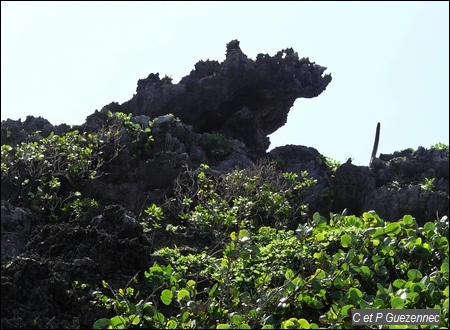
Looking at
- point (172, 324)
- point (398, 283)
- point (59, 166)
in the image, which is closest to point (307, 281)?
point (398, 283)

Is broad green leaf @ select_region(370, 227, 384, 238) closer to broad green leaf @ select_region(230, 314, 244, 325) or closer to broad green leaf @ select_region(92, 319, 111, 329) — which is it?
broad green leaf @ select_region(230, 314, 244, 325)

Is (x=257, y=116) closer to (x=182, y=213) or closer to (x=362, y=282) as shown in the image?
(x=182, y=213)

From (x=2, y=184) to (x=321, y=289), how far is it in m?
9.25

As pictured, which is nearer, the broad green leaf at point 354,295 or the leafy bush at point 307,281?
the leafy bush at point 307,281

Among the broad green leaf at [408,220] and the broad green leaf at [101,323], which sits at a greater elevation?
the broad green leaf at [408,220]

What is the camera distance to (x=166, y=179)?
18.3 metres

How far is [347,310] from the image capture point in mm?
8977

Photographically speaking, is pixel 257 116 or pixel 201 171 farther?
pixel 257 116

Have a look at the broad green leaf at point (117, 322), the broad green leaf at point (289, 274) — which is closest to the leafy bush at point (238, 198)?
the broad green leaf at point (289, 274)

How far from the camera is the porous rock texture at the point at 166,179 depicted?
32.6 feet

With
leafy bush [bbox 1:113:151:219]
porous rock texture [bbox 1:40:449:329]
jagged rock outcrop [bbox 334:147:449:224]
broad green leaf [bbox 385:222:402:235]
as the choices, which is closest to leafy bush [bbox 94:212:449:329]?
broad green leaf [bbox 385:222:402:235]

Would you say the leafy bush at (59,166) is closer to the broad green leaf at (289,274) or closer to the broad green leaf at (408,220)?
the broad green leaf at (289,274)

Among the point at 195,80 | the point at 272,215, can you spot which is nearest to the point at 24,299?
the point at 272,215

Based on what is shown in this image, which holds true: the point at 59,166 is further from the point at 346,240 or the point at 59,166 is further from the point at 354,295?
the point at 354,295
